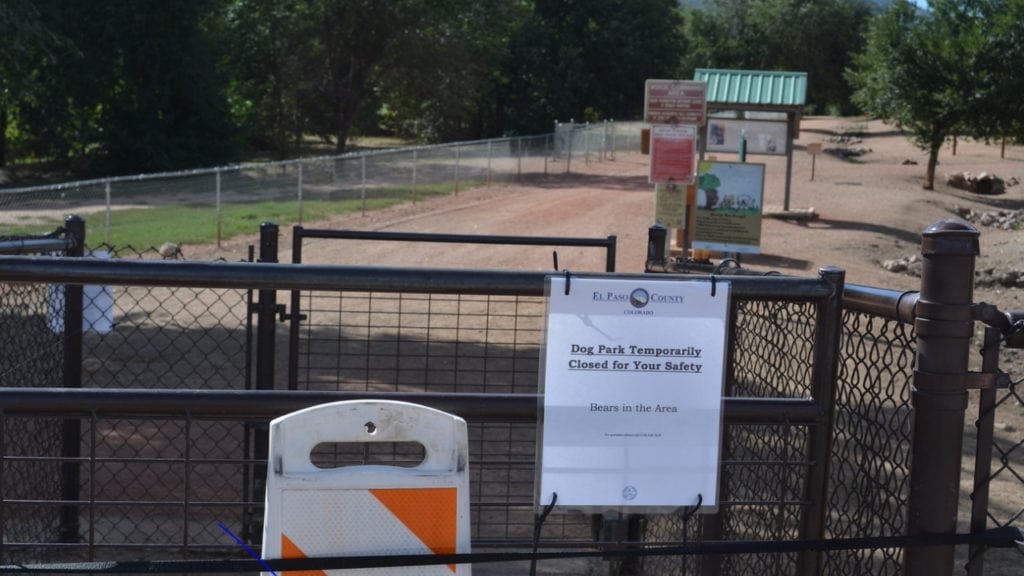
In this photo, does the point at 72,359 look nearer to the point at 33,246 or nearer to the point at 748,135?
the point at 33,246

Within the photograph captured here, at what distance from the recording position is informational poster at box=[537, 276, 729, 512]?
116 inches

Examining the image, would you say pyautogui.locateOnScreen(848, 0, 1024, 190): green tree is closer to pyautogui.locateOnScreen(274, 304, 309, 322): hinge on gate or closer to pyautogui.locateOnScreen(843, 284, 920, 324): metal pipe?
pyautogui.locateOnScreen(274, 304, 309, 322): hinge on gate

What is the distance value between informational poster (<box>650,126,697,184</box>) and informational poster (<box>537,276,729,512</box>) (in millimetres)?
12968

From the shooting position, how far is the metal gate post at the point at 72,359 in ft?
17.8

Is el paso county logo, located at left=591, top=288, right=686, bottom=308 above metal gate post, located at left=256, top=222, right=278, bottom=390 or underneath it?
above

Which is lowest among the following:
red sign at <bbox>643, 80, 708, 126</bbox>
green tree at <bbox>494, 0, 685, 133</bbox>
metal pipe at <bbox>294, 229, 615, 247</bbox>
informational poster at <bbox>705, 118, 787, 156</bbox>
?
metal pipe at <bbox>294, 229, 615, 247</bbox>

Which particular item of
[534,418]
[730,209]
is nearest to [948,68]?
[730,209]

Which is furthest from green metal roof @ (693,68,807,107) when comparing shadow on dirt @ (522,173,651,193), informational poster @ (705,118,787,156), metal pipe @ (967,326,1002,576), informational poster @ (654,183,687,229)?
metal pipe @ (967,326,1002,576)

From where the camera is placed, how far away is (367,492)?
103 inches

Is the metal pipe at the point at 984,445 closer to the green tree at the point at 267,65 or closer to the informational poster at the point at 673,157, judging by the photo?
the informational poster at the point at 673,157

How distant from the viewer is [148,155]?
→ 114 ft

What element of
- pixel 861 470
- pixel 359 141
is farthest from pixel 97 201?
pixel 359 141

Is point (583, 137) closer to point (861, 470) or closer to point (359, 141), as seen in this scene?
point (359, 141)

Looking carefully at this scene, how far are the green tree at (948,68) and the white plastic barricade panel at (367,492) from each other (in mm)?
30781
